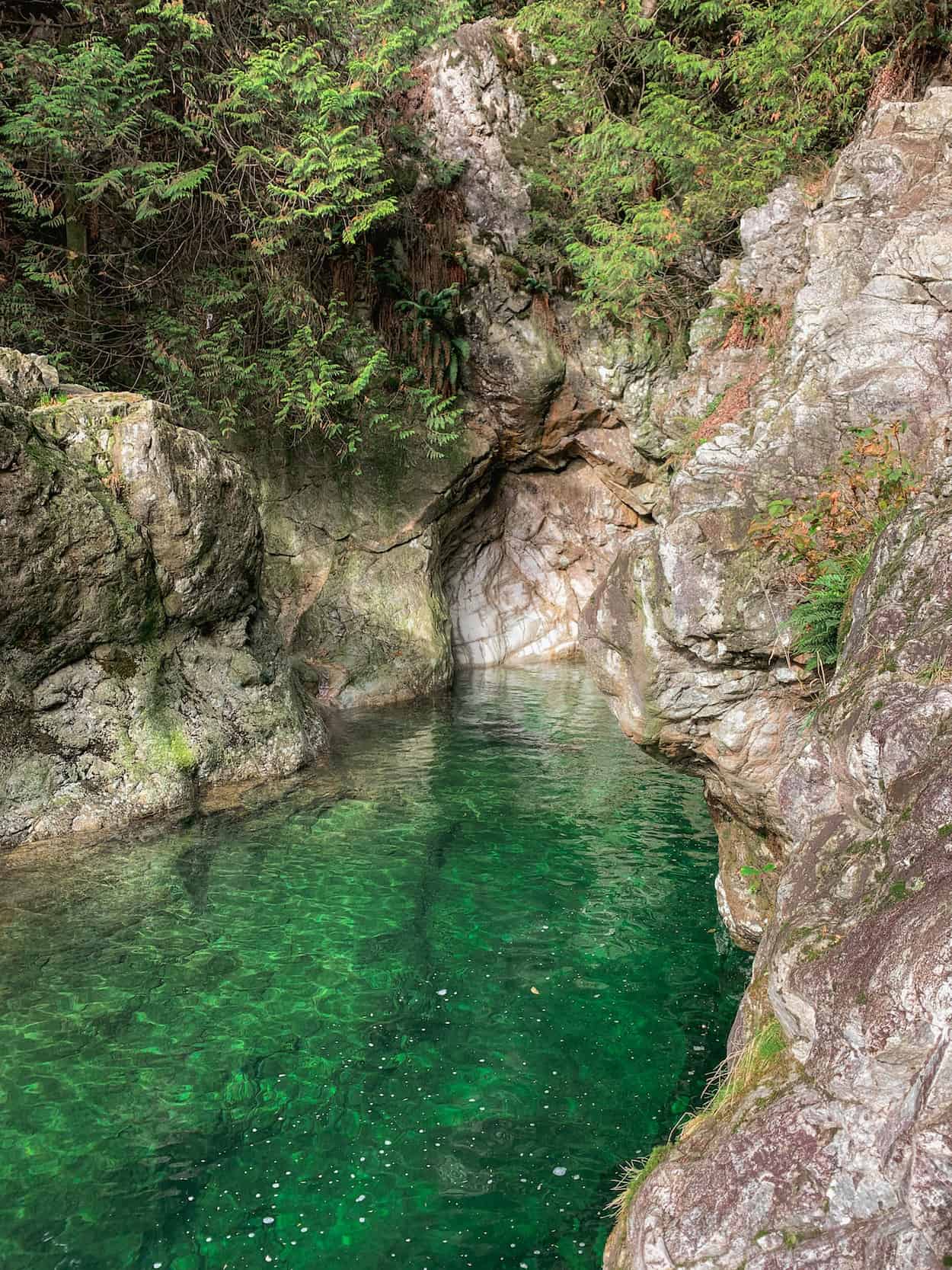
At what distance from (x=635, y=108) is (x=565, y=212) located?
2417 millimetres

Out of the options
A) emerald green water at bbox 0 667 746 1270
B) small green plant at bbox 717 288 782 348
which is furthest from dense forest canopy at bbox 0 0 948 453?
emerald green water at bbox 0 667 746 1270

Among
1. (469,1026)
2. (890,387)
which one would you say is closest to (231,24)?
(890,387)

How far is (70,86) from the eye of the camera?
1334cm

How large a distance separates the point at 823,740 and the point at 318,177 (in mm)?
14977

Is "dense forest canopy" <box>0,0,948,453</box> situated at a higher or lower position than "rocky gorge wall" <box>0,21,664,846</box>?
higher

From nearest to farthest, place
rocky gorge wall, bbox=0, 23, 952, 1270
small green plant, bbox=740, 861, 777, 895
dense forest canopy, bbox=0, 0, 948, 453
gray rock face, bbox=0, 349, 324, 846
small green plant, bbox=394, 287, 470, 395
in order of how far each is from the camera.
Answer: rocky gorge wall, bbox=0, 23, 952, 1270 → small green plant, bbox=740, 861, 777, 895 → gray rock face, bbox=0, 349, 324, 846 → dense forest canopy, bbox=0, 0, 948, 453 → small green plant, bbox=394, 287, 470, 395

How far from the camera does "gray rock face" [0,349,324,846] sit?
9383 mm

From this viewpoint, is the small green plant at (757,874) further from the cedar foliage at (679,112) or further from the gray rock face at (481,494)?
the gray rock face at (481,494)

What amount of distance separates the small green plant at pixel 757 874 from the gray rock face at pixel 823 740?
0.25 feet

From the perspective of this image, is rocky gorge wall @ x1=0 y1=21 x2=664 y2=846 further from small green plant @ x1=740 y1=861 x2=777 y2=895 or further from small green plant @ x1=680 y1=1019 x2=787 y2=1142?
small green plant @ x1=680 y1=1019 x2=787 y2=1142

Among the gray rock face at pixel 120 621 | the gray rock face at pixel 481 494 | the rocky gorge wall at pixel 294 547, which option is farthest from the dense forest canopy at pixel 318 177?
the gray rock face at pixel 120 621

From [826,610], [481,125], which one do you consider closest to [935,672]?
[826,610]

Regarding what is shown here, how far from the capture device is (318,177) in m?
15.8

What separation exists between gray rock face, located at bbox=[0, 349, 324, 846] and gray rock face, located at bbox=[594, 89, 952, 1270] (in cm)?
531
